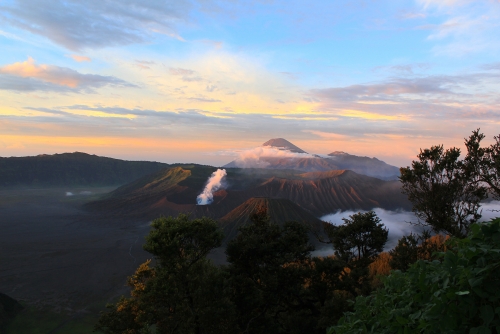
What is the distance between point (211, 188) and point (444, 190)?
89.2 m

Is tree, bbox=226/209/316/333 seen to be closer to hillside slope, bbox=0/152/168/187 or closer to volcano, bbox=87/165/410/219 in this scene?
volcano, bbox=87/165/410/219

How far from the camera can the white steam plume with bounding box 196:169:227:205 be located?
278 ft

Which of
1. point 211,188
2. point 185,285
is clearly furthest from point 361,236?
point 211,188

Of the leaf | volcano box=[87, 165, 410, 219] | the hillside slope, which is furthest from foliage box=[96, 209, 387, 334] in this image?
the hillside slope

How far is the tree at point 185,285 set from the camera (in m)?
12.5

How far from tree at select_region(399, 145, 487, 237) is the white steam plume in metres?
72.0

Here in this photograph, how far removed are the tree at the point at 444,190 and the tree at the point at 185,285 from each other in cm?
861

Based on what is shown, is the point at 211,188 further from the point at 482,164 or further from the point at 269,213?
the point at 482,164

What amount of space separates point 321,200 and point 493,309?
92.0 meters

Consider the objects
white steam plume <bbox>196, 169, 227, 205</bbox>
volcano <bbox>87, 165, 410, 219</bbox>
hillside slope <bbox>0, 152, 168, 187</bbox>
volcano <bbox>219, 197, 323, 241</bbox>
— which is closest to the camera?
volcano <bbox>219, 197, 323, 241</bbox>

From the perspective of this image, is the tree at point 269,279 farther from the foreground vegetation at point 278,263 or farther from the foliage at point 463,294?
the foliage at point 463,294

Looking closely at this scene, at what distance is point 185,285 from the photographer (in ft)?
43.7

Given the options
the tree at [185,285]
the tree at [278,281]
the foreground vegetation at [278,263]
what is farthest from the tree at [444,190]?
the tree at [185,285]

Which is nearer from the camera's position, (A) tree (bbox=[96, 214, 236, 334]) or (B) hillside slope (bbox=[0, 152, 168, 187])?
(A) tree (bbox=[96, 214, 236, 334])
